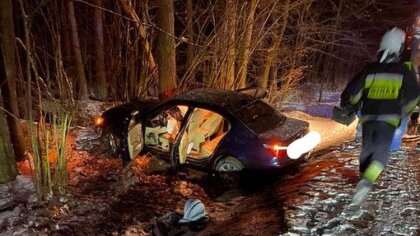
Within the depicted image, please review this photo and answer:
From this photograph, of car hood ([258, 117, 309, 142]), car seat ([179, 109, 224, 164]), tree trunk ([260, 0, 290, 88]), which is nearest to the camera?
car hood ([258, 117, 309, 142])

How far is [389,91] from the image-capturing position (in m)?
4.23

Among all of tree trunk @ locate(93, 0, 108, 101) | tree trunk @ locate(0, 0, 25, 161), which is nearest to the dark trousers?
tree trunk @ locate(0, 0, 25, 161)

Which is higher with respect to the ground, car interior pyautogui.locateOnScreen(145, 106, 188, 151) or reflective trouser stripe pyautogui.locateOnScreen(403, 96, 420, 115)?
reflective trouser stripe pyautogui.locateOnScreen(403, 96, 420, 115)

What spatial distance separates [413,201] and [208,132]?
10.5ft

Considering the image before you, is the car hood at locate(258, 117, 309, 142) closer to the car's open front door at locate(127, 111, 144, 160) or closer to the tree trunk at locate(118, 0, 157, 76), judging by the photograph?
the car's open front door at locate(127, 111, 144, 160)

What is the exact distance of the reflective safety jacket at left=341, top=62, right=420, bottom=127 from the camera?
419cm

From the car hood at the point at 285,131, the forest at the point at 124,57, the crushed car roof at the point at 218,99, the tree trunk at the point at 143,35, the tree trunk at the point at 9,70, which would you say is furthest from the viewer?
the tree trunk at the point at 143,35

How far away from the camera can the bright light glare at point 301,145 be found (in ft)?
19.2

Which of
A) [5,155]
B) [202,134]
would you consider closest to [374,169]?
[202,134]

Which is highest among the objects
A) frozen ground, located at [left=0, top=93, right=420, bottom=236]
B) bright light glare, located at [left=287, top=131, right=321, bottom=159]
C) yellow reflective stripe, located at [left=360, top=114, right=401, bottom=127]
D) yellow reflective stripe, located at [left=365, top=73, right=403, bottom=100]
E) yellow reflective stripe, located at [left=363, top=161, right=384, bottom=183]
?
yellow reflective stripe, located at [left=365, top=73, right=403, bottom=100]

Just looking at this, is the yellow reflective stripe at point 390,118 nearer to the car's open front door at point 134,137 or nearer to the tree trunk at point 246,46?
A: the car's open front door at point 134,137

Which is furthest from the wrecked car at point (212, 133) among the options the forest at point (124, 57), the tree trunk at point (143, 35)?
the tree trunk at point (143, 35)

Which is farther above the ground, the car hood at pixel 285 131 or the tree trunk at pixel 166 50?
the tree trunk at pixel 166 50

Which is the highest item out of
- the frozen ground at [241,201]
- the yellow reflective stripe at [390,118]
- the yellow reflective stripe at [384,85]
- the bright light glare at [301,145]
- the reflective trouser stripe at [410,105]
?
the yellow reflective stripe at [384,85]
